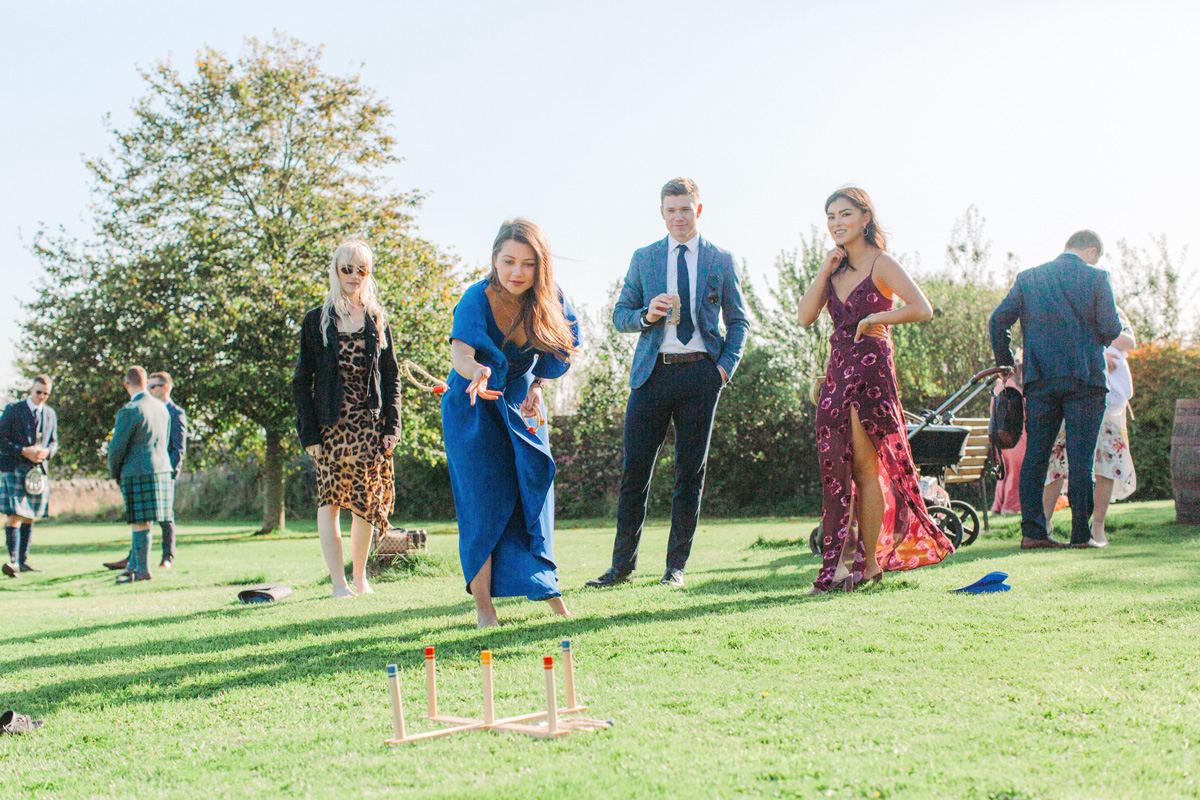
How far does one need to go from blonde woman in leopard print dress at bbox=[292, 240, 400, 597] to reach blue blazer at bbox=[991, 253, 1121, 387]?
4.21 metres

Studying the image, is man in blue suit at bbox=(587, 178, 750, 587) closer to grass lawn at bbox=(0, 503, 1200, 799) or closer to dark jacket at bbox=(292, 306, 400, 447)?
grass lawn at bbox=(0, 503, 1200, 799)

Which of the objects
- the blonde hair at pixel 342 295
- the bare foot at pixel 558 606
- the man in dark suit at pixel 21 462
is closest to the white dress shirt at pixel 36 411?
the man in dark suit at pixel 21 462

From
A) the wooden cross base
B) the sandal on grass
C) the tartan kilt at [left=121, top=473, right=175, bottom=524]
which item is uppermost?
the tartan kilt at [left=121, top=473, right=175, bottom=524]

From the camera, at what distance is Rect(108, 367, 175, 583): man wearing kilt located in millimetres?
8586

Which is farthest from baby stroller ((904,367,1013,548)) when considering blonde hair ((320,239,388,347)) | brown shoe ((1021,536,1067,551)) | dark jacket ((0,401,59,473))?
dark jacket ((0,401,59,473))

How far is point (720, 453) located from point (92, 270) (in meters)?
12.4

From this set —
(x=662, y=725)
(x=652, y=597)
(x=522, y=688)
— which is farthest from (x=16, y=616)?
(x=662, y=725)

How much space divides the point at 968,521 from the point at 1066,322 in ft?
6.35

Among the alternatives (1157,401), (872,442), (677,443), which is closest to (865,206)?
(872,442)

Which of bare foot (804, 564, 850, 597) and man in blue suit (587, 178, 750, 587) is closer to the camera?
bare foot (804, 564, 850, 597)

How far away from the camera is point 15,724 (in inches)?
113

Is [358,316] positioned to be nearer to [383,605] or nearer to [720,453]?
A: [383,605]

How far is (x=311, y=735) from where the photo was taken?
8.63 feet

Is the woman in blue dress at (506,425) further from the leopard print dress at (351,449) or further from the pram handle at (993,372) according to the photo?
the pram handle at (993,372)
